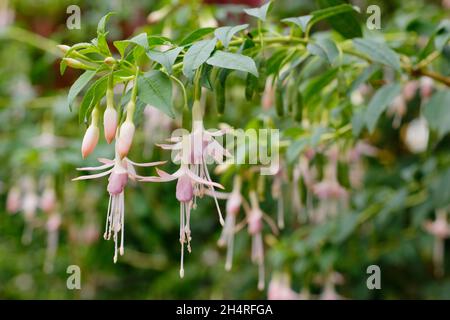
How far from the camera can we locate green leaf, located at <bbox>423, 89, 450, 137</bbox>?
100 centimetres

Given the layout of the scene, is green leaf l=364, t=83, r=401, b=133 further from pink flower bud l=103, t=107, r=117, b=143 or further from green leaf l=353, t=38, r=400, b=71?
pink flower bud l=103, t=107, r=117, b=143

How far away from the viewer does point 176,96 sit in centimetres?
132

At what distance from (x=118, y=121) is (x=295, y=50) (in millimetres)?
309

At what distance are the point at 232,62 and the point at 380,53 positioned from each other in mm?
312

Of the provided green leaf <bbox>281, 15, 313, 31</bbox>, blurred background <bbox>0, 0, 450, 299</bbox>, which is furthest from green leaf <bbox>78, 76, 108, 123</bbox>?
blurred background <bbox>0, 0, 450, 299</bbox>

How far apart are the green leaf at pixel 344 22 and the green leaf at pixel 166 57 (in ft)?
1.19

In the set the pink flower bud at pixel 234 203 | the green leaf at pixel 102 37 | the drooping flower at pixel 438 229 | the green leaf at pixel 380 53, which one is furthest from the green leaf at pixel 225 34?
the drooping flower at pixel 438 229

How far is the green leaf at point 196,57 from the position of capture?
570 millimetres

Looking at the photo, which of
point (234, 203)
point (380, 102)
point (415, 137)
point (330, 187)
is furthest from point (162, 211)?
point (380, 102)

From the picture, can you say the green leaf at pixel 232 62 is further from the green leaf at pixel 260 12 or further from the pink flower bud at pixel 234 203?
the pink flower bud at pixel 234 203

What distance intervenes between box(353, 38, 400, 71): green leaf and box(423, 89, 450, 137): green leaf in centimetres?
24

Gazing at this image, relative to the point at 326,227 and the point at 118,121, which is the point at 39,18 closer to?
the point at 326,227
